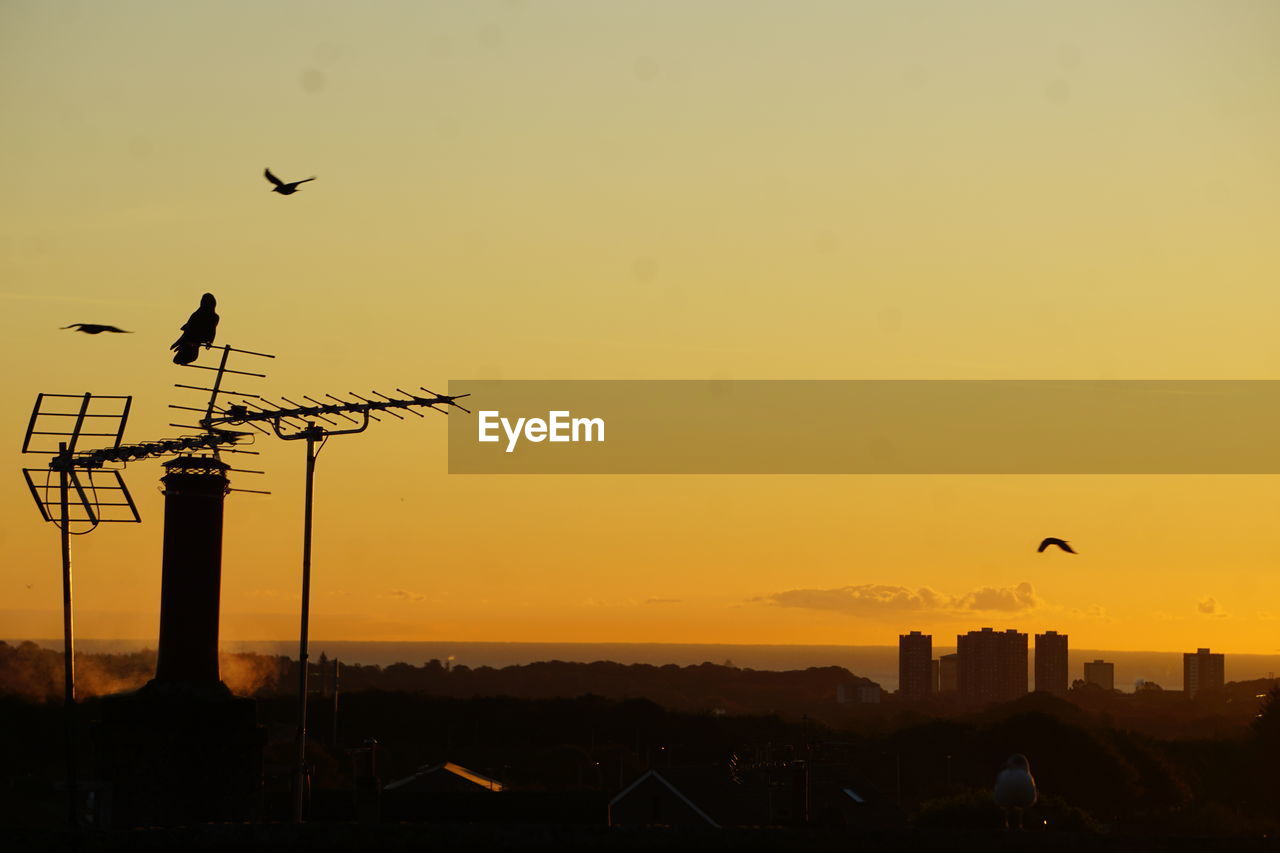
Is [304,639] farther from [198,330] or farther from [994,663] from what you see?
[994,663]

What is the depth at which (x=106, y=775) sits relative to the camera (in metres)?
30.0

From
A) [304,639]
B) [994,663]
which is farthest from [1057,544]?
[994,663]

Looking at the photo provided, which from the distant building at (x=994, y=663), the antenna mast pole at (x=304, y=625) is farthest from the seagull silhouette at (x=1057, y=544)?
the distant building at (x=994, y=663)

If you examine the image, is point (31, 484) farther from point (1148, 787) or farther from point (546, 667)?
point (546, 667)

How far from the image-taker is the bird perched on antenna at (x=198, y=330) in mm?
32375

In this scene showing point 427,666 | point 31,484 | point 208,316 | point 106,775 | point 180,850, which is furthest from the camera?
point 427,666

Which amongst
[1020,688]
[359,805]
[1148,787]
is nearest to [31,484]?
[359,805]

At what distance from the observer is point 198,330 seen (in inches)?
1276

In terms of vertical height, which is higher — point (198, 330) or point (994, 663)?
point (198, 330)

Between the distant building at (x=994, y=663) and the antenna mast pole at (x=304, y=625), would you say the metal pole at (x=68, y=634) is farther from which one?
the distant building at (x=994, y=663)

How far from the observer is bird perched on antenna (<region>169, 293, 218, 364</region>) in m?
32.4

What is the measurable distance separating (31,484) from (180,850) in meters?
13.5

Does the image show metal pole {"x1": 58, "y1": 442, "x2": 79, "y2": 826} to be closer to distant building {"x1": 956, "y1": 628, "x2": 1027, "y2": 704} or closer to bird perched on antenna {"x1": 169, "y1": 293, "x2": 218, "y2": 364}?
bird perched on antenna {"x1": 169, "y1": 293, "x2": 218, "y2": 364}

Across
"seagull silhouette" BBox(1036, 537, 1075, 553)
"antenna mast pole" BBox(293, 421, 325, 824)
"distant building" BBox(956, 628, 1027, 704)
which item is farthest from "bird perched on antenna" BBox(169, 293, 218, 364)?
"distant building" BBox(956, 628, 1027, 704)
